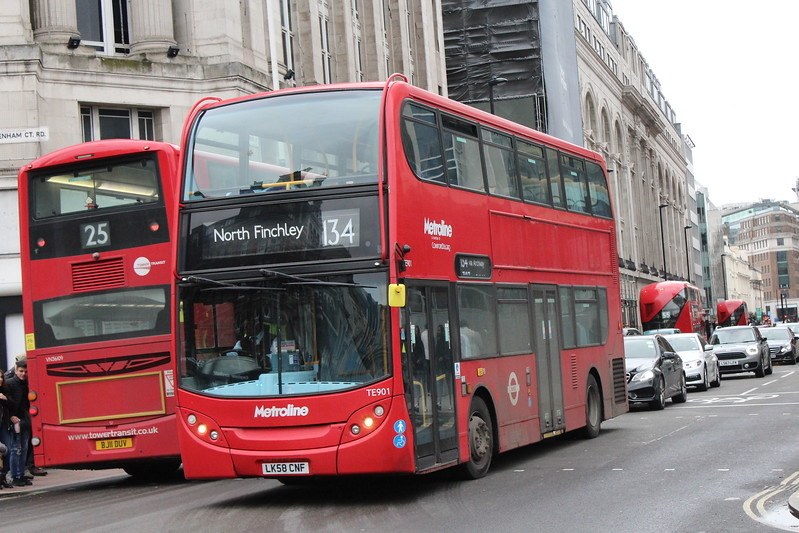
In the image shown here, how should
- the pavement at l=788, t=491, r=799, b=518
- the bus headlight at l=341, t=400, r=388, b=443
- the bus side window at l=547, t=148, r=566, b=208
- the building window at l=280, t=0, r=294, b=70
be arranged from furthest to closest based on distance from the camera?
the building window at l=280, t=0, r=294, b=70, the bus side window at l=547, t=148, r=566, b=208, the bus headlight at l=341, t=400, r=388, b=443, the pavement at l=788, t=491, r=799, b=518

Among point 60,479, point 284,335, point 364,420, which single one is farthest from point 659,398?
point 284,335

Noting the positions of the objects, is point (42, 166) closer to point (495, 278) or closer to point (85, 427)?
point (85, 427)

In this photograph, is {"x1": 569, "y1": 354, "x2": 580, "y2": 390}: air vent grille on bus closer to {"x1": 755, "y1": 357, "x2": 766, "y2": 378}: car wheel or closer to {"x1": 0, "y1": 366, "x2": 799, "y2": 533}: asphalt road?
{"x1": 0, "y1": 366, "x2": 799, "y2": 533}: asphalt road

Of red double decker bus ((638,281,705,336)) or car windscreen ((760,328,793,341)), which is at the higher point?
red double decker bus ((638,281,705,336))

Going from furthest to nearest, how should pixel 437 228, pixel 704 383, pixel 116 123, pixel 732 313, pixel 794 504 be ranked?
pixel 732 313 → pixel 704 383 → pixel 116 123 → pixel 437 228 → pixel 794 504

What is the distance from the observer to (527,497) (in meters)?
11.3

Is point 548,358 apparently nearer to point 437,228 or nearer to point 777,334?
point 437,228

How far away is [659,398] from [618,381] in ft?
15.5

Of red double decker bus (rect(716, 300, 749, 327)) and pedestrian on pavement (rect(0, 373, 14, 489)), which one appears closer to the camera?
pedestrian on pavement (rect(0, 373, 14, 489))

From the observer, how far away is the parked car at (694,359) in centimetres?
3033

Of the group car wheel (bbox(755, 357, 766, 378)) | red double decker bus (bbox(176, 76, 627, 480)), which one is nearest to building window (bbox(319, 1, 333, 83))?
car wheel (bbox(755, 357, 766, 378))

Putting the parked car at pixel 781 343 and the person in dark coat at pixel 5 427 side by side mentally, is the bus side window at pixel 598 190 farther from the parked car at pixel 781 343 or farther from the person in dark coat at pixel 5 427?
the parked car at pixel 781 343

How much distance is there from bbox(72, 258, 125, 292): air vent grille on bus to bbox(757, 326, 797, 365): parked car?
3653cm

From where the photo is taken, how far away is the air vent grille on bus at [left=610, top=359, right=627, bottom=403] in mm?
18859
